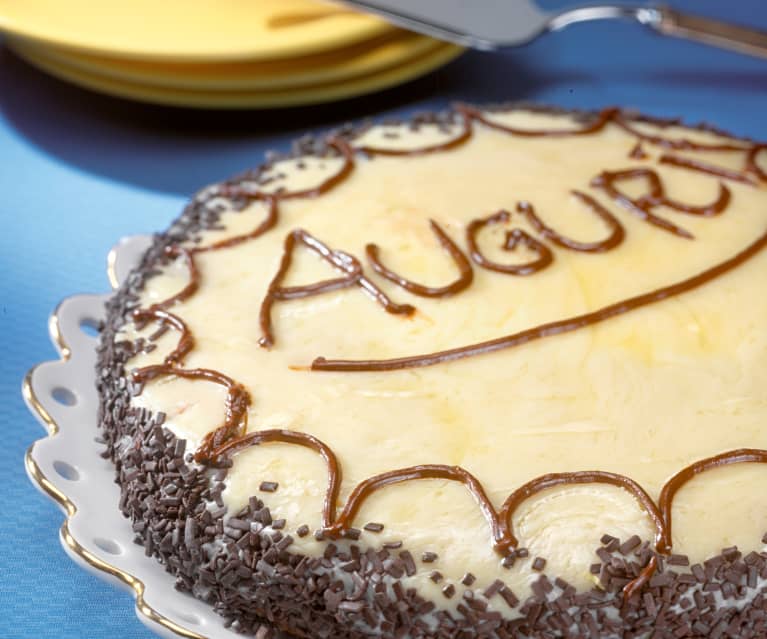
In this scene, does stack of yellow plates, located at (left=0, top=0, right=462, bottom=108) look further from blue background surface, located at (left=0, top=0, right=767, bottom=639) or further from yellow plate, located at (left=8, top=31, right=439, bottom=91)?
blue background surface, located at (left=0, top=0, right=767, bottom=639)

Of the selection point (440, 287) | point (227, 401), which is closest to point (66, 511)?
point (227, 401)

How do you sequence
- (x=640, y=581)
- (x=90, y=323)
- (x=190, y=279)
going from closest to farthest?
(x=640, y=581)
(x=190, y=279)
(x=90, y=323)

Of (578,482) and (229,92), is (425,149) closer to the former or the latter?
(229,92)

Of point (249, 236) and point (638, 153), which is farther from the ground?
point (638, 153)

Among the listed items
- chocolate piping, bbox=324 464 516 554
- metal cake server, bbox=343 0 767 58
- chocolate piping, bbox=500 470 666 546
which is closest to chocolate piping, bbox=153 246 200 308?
chocolate piping, bbox=324 464 516 554

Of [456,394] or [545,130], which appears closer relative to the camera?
[456,394]

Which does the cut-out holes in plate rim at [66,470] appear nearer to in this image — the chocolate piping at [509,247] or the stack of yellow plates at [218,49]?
the chocolate piping at [509,247]

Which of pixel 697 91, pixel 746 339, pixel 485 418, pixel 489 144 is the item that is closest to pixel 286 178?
pixel 489 144

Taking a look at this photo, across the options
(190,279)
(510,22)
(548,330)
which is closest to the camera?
(548,330)
